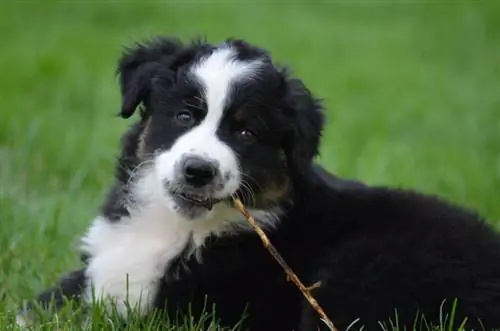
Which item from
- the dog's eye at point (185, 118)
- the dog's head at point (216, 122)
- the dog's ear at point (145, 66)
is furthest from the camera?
the dog's ear at point (145, 66)

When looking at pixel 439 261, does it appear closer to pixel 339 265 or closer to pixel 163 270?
pixel 339 265

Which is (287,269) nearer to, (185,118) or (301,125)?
(301,125)

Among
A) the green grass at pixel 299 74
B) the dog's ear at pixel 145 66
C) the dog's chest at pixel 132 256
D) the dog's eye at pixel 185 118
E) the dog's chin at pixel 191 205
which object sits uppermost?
the dog's ear at pixel 145 66

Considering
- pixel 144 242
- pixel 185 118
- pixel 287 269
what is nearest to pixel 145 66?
pixel 185 118

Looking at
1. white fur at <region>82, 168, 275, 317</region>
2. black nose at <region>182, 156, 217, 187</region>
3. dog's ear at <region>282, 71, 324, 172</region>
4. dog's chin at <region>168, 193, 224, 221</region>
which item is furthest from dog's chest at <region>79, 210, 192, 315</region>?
dog's ear at <region>282, 71, 324, 172</region>

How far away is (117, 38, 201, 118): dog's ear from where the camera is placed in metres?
4.82

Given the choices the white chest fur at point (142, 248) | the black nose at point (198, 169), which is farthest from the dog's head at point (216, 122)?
the white chest fur at point (142, 248)

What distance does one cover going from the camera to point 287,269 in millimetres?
4562

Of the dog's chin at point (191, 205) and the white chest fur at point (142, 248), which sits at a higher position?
the dog's chin at point (191, 205)

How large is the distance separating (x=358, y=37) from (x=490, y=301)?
9614 mm

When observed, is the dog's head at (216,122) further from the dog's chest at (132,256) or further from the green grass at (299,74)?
the green grass at (299,74)

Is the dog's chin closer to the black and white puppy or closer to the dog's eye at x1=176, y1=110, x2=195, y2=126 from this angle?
the black and white puppy

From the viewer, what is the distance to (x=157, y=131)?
186 inches

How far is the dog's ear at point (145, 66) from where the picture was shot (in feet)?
15.8
